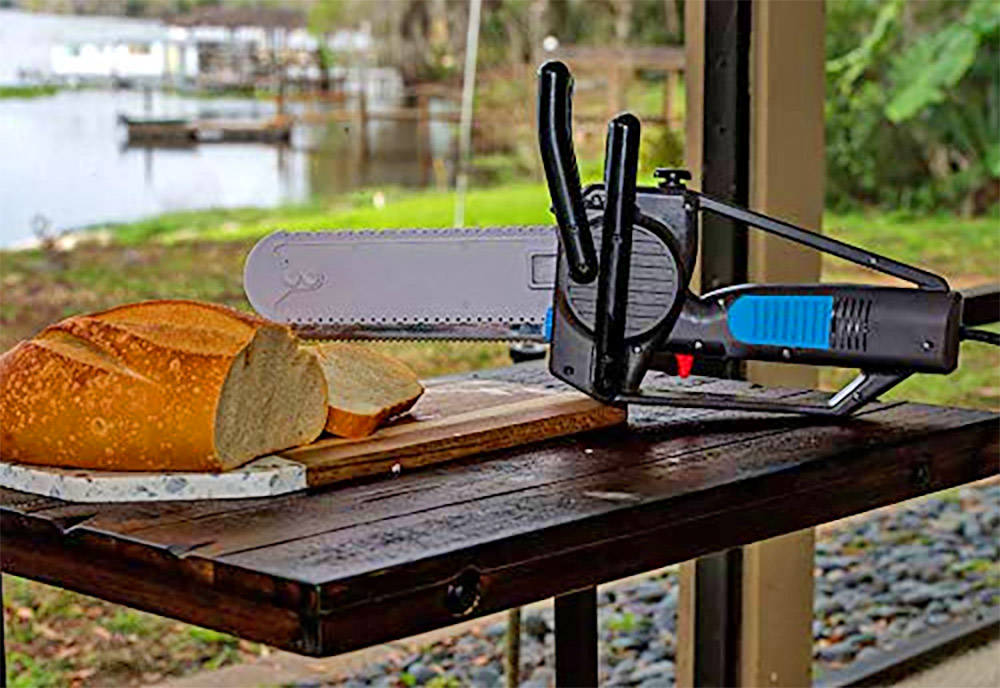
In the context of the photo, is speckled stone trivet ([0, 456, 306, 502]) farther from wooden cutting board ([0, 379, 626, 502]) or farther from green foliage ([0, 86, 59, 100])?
green foliage ([0, 86, 59, 100])

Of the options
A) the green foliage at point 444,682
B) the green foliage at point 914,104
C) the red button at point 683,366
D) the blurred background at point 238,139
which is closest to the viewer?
the red button at point 683,366

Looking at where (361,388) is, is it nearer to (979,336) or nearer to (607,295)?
(607,295)

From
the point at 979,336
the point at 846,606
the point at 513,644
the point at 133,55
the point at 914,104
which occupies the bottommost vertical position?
the point at 846,606

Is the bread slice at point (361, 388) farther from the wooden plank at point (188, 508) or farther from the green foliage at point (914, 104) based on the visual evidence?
the green foliage at point (914, 104)

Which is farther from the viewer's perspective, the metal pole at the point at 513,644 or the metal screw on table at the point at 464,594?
the metal pole at the point at 513,644

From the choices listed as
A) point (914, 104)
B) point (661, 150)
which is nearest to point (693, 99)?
point (661, 150)

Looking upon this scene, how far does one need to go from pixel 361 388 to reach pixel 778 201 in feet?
3.65

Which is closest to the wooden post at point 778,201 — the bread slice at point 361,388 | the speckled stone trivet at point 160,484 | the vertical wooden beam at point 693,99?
the vertical wooden beam at point 693,99

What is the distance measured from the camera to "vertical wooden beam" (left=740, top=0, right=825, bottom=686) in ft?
8.40

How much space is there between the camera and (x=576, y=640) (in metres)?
2.16

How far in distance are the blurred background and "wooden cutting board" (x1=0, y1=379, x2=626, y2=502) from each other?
1017 mm

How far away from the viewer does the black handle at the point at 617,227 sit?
1.54 m

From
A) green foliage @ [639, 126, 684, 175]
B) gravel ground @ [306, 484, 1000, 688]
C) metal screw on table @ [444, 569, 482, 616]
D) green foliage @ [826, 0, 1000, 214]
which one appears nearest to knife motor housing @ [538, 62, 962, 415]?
metal screw on table @ [444, 569, 482, 616]

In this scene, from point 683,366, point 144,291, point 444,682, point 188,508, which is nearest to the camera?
point 188,508
